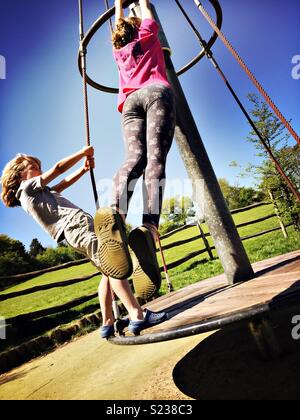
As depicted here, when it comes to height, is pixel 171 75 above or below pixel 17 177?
above

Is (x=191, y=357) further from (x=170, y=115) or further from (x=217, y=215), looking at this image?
(x=170, y=115)

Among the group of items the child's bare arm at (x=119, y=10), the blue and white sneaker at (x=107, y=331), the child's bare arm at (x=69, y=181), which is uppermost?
the child's bare arm at (x=119, y=10)

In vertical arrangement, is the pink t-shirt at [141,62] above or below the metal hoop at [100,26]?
below

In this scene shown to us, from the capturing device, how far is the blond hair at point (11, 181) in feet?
6.55

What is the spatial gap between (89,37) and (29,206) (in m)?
1.63

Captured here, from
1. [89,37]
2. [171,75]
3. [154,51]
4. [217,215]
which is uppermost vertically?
[89,37]

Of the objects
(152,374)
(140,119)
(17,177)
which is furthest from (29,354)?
(140,119)

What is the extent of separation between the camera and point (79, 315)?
281 inches

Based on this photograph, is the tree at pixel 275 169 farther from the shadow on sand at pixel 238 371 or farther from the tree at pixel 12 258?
the tree at pixel 12 258

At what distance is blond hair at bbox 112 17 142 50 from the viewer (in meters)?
1.90

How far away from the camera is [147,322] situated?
1.61 meters

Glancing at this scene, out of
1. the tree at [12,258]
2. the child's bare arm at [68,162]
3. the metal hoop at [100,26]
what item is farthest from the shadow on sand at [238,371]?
the tree at [12,258]

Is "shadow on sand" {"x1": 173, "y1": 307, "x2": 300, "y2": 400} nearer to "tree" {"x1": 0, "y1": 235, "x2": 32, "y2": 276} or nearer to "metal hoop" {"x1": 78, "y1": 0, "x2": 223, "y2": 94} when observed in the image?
"metal hoop" {"x1": 78, "y1": 0, "x2": 223, "y2": 94}

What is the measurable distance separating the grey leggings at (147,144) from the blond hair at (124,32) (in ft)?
1.52
